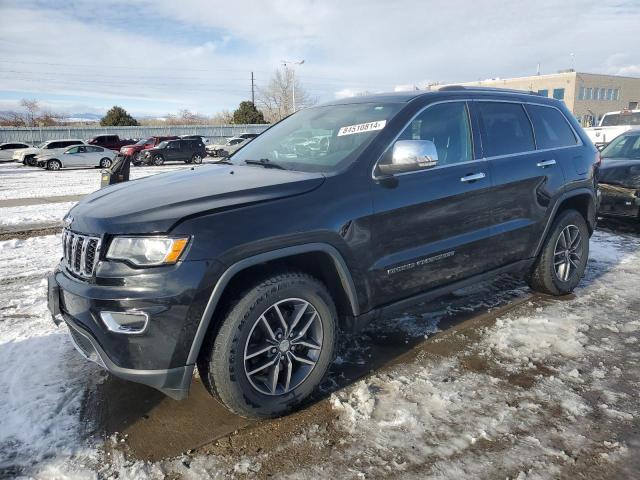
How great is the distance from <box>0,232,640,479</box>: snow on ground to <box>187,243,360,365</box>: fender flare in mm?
620

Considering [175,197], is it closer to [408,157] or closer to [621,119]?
[408,157]

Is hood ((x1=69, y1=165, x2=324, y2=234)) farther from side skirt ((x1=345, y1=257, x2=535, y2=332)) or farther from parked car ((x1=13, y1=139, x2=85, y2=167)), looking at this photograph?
parked car ((x1=13, y1=139, x2=85, y2=167))

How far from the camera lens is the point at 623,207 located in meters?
7.46

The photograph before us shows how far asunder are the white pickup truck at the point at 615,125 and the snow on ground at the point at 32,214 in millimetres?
16805

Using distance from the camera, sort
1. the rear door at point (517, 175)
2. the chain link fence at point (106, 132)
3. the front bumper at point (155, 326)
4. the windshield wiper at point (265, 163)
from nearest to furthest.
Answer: the front bumper at point (155, 326) → the windshield wiper at point (265, 163) → the rear door at point (517, 175) → the chain link fence at point (106, 132)

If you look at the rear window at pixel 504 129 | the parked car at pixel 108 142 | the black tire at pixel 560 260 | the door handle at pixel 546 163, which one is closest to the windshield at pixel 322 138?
the rear window at pixel 504 129

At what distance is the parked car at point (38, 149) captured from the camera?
2698 cm

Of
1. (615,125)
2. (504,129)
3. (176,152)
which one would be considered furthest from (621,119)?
(176,152)

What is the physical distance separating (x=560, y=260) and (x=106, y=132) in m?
45.3

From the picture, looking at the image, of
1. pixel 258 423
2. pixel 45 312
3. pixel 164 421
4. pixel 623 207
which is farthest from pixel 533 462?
pixel 623 207

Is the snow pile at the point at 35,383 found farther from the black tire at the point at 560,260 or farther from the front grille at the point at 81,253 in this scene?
the black tire at the point at 560,260

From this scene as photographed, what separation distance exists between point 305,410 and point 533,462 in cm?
126

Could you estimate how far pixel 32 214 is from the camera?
1005 centimetres

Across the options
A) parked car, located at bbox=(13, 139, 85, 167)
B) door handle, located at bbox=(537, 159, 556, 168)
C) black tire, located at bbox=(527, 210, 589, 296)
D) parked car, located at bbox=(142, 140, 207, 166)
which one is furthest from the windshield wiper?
parked car, located at bbox=(13, 139, 85, 167)
